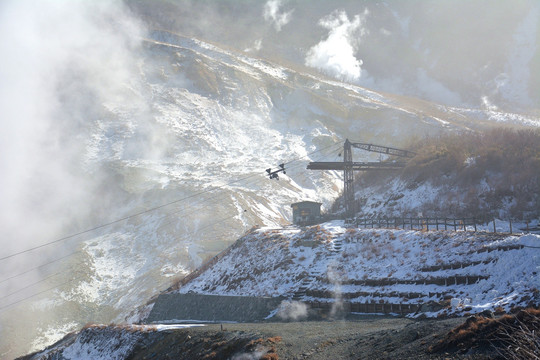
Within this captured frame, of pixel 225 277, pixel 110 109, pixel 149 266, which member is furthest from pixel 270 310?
pixel 110 109

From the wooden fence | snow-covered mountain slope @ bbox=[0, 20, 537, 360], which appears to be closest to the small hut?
the wooden fence

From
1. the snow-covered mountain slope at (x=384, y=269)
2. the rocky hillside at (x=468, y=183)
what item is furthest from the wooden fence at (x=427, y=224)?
the snow-covered mountain slope at (x=384, y=269)

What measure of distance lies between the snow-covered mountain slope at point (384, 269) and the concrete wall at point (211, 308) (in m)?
1.01

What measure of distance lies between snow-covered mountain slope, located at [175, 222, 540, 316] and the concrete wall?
3.33 ft

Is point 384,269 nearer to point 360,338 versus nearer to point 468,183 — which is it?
point 360,338

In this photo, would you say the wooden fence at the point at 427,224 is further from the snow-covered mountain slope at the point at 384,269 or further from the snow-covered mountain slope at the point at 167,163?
the snow-covered mountain slope at the point at 167,163

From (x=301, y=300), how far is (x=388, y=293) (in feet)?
18.8

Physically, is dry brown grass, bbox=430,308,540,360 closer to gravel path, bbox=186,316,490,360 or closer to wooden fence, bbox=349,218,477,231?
gravel path, bbox=186,316,490,360

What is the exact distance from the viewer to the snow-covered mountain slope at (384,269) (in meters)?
22.8

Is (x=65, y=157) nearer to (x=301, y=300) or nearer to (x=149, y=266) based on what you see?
(x=149, y=266)

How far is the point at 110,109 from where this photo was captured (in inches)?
4936

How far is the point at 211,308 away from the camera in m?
35.9

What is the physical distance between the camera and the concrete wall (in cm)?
3184

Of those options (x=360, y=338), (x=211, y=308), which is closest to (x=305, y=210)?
(x=211, y=308)
